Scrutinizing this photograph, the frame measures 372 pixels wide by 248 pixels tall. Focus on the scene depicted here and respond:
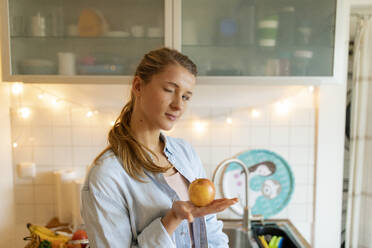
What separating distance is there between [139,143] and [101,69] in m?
0.60

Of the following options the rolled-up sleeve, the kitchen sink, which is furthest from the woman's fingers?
the kitchen sink

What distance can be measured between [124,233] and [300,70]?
1.02 metres

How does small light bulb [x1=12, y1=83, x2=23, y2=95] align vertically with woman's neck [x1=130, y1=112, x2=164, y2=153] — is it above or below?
above

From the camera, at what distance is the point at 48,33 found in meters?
1.23

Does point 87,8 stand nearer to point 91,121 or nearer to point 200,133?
point 91,121

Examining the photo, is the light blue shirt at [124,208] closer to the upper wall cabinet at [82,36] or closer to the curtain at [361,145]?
the upper wall cabinet at [82,36]

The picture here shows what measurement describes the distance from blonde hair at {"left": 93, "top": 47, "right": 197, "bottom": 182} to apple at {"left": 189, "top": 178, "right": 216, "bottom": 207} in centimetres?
10

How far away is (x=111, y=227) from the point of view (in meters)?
0.66

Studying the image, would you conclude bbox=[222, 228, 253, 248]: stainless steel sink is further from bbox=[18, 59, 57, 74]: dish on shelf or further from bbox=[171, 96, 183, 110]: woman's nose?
bbox=[18, 59, 57, 74]: dish on shelf

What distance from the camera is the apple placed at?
2.27 feet

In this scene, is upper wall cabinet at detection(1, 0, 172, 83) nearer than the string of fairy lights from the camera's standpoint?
Yes

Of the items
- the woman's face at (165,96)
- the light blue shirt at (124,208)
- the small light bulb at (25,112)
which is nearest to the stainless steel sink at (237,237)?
the light blue shirt at (124,208)

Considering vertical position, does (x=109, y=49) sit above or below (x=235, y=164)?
above

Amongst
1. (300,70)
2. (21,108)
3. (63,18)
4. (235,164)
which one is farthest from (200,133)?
(21,108)
